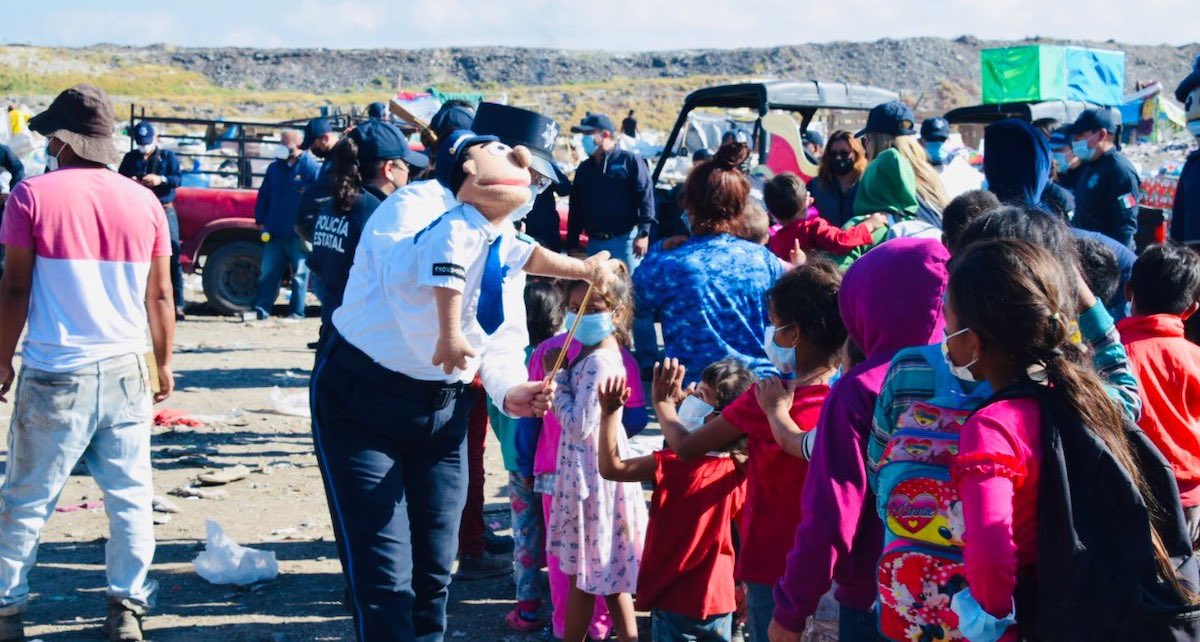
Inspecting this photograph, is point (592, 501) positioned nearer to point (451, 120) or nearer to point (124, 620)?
point (124, 620)

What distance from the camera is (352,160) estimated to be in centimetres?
555

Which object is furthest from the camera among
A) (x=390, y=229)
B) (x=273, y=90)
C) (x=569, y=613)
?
(x=273, y=90)

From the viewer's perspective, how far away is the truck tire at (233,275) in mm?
13977

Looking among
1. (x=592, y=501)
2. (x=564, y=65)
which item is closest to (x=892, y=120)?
(x=592, y=501)

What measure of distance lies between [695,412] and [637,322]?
5083 mm

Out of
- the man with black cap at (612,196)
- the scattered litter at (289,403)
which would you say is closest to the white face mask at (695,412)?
the scattered litter at (289,403)

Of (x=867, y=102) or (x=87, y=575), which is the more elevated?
(x=867, y=102)

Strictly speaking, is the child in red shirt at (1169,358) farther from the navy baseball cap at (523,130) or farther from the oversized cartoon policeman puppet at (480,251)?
the navy baseball cap at (523,130)

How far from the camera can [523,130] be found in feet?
12.2

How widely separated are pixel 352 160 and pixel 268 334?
25.5 feet

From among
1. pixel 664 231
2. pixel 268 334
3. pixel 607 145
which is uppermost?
pixel 607 145

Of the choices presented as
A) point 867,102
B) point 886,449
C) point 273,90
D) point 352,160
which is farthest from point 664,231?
point 273,90

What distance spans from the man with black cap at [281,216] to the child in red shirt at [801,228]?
7.44m

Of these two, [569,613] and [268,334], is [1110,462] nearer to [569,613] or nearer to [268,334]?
[569,613]
